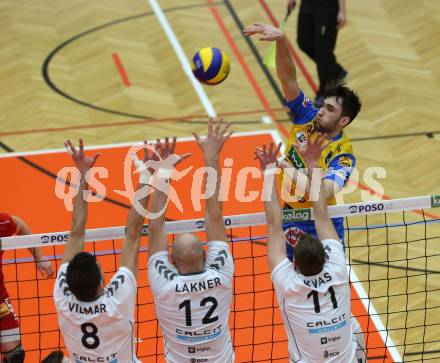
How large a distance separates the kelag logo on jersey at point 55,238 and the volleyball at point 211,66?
2952mm

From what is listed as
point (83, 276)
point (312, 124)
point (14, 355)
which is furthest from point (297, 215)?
point (14, 355)

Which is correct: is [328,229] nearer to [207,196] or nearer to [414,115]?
[207,196]

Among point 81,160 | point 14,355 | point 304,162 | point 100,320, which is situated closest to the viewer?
point 100,320

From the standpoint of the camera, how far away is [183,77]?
13617mm

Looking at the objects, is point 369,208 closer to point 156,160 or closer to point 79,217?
point 156,160

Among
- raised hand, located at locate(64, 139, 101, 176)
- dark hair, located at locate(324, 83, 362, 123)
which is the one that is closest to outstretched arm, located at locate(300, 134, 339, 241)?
dark hair, located at locate(324, 83, 362, 123)

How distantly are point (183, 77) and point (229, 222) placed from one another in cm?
688

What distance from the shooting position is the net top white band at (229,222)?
688 centimetres

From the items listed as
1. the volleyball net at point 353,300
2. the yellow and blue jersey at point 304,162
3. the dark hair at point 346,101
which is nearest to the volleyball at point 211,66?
the yellow and blue jersey at point 304,162

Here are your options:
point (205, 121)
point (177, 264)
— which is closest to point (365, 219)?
point (205, 121)

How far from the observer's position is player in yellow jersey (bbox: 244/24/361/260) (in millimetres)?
7578

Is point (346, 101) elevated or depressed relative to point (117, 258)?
elevated

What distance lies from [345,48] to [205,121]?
3.29 m

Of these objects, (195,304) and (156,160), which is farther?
(156,160)
